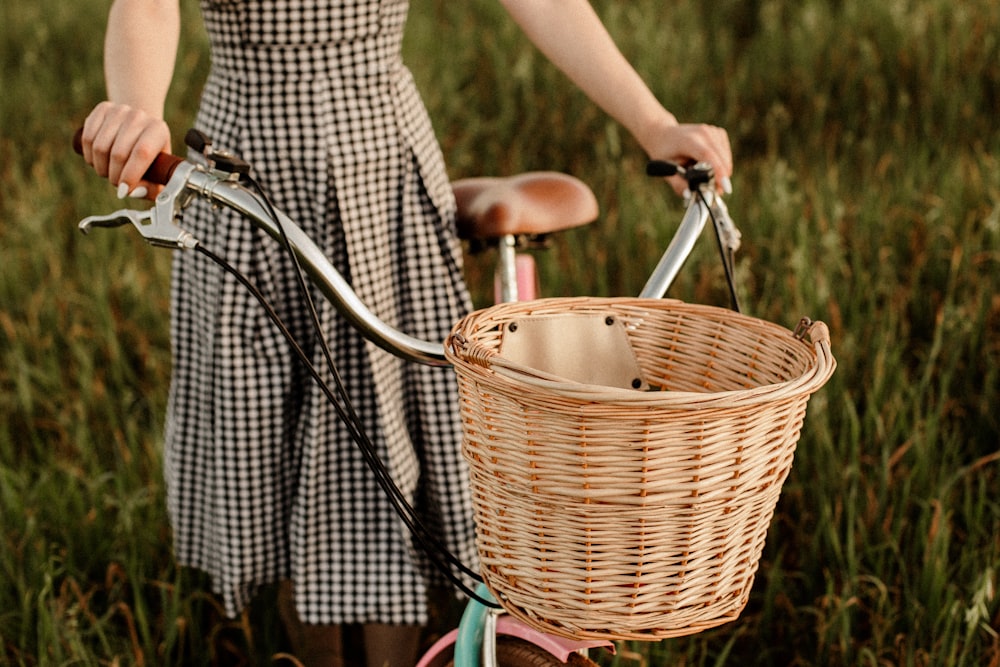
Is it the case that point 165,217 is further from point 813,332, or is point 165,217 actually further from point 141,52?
point 813,332

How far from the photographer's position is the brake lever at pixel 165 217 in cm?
101

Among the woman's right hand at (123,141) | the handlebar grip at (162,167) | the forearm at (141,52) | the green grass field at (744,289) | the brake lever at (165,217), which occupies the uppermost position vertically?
the forearm at (141,52)

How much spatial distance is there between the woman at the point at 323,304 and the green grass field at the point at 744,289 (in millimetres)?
349

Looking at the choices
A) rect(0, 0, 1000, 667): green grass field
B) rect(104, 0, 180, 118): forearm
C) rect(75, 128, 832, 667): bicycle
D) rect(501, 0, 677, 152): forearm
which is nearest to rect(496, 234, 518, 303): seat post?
rect(75, 128, 832, 667): bicycle

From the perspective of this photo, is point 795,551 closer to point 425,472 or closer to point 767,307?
point 767,307

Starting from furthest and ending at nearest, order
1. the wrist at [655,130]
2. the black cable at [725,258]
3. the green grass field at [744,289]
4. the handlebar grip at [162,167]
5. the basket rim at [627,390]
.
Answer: the green grass field at [744,289]
the wrist at [655,130]
the black cable at [725,258]
the handlebar grip at [162,167]
the basket rim at [627,390]

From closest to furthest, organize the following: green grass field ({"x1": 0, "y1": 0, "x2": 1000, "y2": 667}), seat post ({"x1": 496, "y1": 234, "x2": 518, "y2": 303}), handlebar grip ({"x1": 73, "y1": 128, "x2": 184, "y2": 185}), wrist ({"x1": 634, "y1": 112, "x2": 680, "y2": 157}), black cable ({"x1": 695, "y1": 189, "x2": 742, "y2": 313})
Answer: handlebar grip ({"x1": 73, "y1": 128, "x2": 184, "y2": 185}) < black cable ({"x1": 695, "y1": 189, "x2": 742, "y2": 313}) < wrist ({"x1": 634, "y1": 112, "x2": 680, "y2": 157}) < seat post ({"x1": 496, "y1": 234, "x2": 518, "y2": 303}) < green grass field ({"x1": 0, "y1": 0, "x2": 1000, "y2": 667})

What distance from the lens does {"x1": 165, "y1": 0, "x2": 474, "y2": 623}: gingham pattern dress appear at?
1.38m

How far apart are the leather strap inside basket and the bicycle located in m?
0.08

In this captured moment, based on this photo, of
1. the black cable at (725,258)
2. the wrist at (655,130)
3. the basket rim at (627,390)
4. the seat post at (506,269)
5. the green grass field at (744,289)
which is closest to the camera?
the basket rim at (627,390)

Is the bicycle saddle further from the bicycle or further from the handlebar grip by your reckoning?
the handlebar grip

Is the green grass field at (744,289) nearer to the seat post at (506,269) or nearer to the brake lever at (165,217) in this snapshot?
the seat post at (506,269)

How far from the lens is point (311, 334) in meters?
1.47

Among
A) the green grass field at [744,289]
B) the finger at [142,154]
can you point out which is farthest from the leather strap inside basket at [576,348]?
the green grass field at [744,289]
